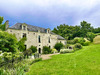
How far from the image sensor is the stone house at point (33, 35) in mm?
18609

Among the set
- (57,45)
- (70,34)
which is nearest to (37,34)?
(57,45)

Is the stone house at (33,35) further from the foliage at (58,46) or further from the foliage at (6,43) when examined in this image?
the foliage at (6,43)

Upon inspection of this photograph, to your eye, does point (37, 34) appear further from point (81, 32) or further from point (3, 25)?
point (81, 32)

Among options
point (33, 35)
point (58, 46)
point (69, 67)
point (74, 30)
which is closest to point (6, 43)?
point (69, 67)

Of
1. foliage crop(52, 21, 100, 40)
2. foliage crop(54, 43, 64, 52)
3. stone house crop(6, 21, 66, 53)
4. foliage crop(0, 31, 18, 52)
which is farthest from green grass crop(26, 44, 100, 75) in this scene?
foliage crop(52, 21, 100, 40)

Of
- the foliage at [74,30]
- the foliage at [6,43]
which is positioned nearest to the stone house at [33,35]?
the foliage at [6,43]

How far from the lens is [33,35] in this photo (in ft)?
69.7

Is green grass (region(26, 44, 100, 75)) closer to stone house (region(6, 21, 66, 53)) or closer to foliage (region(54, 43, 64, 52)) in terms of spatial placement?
stone house (region(6, 21, 66, 53))

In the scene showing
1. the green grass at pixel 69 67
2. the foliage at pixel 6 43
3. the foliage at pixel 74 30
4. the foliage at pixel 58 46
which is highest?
the foliage at pixel 74 30

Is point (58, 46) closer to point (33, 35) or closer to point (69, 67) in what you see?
point (33, 35)

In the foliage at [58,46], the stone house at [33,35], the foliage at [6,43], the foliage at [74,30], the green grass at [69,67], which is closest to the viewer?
the green grass at [69,67]

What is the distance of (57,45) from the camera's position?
2553 cm

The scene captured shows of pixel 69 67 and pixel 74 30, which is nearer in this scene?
pixel 69 67

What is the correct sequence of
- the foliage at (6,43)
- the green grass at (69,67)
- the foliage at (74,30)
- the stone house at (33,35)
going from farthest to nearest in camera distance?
the foliage at (74,30) < the stone house at (33,35) < the foliage at (6,43) < the green grass at (69,67)
